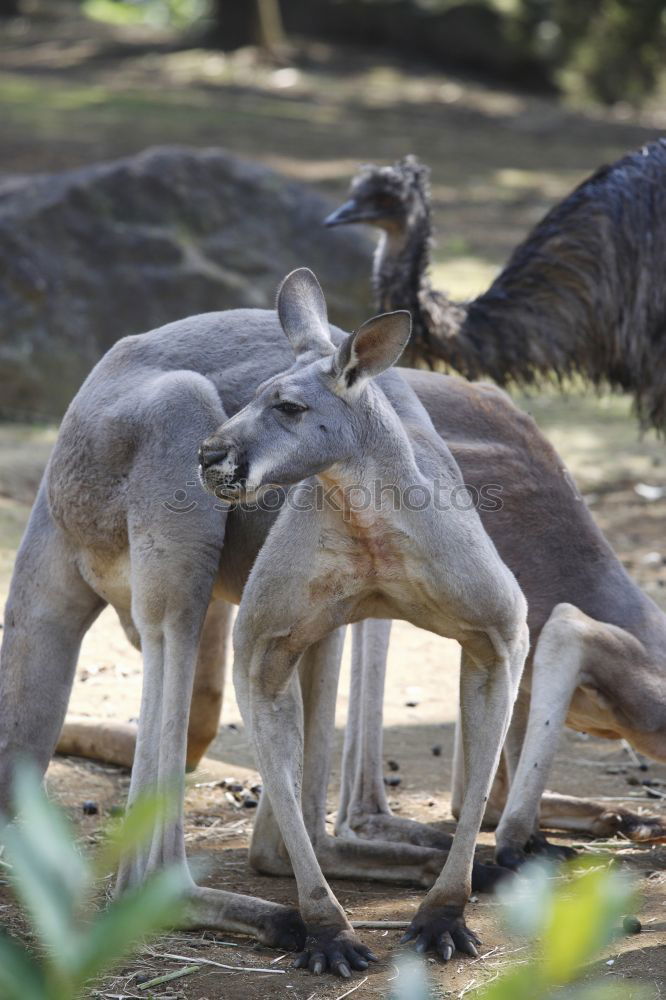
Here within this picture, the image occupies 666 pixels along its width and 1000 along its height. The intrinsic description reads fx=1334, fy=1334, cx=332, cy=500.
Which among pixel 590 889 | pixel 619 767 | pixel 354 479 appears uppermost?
pixel 590 889

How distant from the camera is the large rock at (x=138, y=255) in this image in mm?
9133

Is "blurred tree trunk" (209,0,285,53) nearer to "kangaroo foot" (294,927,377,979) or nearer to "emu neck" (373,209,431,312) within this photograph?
"emu neck" (373,209,431,312)

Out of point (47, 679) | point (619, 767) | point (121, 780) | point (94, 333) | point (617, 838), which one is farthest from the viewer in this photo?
point (94, 333)

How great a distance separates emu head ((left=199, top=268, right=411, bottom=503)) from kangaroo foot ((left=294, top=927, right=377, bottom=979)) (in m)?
1.06

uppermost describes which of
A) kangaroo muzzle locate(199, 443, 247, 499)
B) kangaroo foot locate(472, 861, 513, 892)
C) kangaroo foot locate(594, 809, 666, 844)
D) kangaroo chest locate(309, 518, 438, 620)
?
kangaroo muzzle locate(199, 443, 247, 499)

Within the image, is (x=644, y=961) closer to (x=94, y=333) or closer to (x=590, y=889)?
(x=590, y=889)

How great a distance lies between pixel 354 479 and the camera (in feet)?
9.68

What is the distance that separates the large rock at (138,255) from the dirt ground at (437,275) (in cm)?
75

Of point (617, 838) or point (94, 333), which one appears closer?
point (617, 838)

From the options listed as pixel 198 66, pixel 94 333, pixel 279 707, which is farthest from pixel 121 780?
pixel 198 66

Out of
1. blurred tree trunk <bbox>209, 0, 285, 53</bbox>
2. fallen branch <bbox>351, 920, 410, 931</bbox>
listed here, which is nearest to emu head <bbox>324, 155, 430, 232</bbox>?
fallen branch <bbox>351, 920, 410, 931</bbox>

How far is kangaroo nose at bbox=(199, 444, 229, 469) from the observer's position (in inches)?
107

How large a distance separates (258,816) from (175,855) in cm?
41

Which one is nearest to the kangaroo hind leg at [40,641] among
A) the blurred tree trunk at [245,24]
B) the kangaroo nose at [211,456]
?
the kangaroo nose at [211,456]
